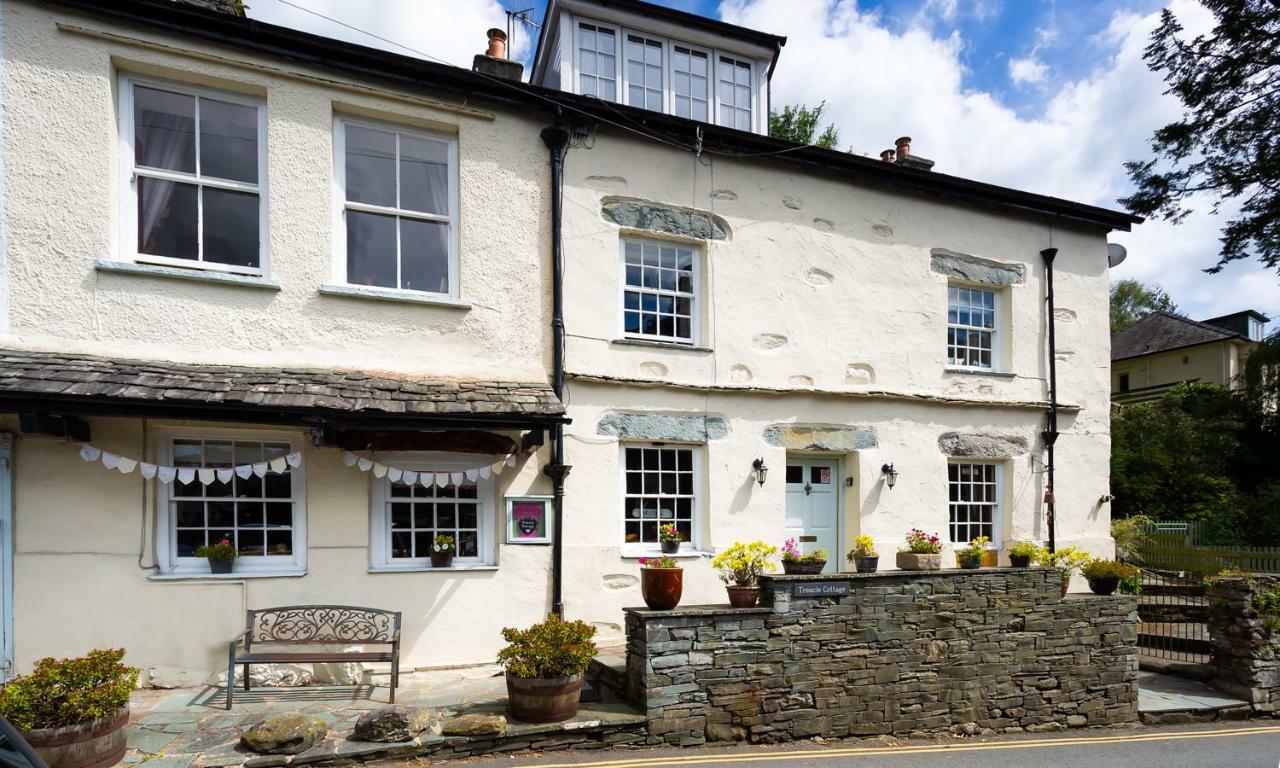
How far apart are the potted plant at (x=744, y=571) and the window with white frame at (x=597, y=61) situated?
8068 millimetres

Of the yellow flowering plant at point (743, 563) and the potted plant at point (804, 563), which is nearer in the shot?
the yellow flowering plant at point (743, 563)

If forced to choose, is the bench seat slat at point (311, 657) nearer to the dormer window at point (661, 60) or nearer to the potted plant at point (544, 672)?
the potted plant at point (544, 672)

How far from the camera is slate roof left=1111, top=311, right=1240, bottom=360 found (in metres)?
25.7

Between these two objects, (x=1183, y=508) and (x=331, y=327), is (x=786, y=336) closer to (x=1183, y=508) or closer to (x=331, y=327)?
(x=331, y=327)

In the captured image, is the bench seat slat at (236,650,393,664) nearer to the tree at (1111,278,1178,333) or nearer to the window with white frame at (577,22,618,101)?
the window with white frame at (577,22,618,101)

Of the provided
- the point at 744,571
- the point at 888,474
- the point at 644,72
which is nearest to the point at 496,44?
the point at 644,72

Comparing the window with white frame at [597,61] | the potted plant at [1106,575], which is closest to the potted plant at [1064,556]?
the potted plant at [1106,575]

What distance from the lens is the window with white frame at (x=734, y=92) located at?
39.7 feet

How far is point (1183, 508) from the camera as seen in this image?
1689cm

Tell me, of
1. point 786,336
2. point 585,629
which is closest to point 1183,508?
point 786,336

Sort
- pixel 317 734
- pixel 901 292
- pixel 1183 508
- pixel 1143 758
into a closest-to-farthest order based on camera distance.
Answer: pixel 317 734 < pixel 1143 758 < pixel 901 292 < pixel 1183 508

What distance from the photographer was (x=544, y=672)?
5949 mm

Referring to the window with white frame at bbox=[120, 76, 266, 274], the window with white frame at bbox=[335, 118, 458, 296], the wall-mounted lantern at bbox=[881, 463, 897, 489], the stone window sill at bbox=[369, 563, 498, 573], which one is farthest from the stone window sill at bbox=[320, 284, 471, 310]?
the wall-mounted lantern at bbox=[881, 463, 897, 489]

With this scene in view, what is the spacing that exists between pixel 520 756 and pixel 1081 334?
11.4 m
